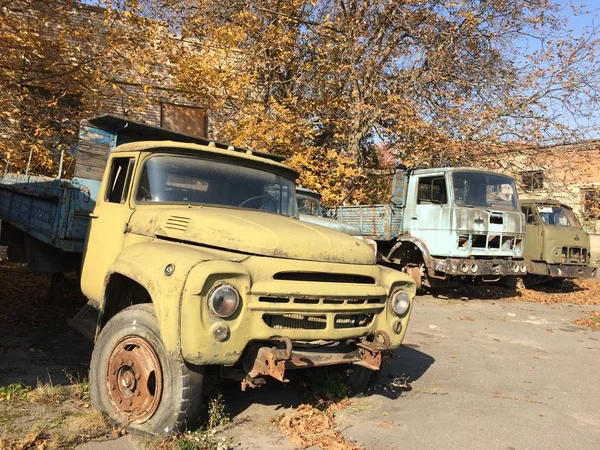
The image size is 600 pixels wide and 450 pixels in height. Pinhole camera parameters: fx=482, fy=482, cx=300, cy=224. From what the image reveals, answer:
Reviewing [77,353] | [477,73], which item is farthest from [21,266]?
[477,73]

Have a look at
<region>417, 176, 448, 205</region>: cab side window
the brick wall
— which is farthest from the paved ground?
the brick wall

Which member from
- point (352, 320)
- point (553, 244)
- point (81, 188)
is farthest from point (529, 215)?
point (81, 188)

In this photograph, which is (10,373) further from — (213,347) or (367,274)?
(367,274)

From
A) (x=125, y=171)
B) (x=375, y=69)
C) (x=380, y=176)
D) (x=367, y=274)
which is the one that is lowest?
(x=367, y=274)

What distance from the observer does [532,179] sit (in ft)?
46.7

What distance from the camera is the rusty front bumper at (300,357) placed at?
3094mm

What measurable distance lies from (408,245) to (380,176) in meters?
4.41

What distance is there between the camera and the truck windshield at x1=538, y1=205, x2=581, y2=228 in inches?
504

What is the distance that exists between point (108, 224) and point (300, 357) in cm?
226

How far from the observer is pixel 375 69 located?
555 inches

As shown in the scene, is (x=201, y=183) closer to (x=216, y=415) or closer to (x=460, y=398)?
(x=216, y=415)

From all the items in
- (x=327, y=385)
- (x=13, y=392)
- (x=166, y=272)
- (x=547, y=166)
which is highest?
(x=547, y=166)

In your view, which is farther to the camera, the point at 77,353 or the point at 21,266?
the point at 21,266

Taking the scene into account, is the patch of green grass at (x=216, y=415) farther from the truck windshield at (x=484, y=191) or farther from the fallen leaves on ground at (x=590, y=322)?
the truck windshield at (x=484, y=191)
